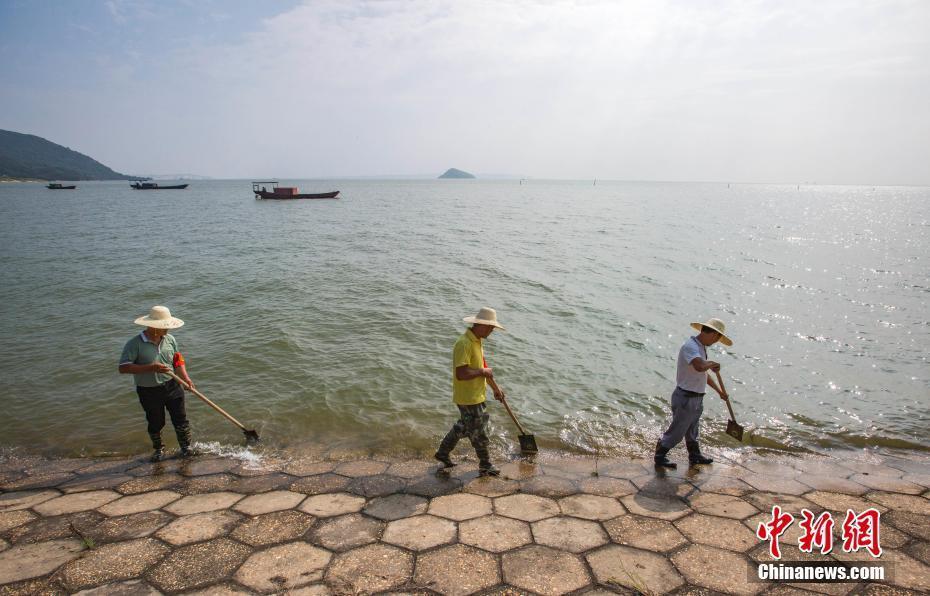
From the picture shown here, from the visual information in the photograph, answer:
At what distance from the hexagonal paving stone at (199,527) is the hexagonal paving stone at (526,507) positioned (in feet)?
7.42

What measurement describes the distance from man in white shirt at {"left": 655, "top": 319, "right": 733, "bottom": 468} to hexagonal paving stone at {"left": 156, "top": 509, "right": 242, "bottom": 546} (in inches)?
173

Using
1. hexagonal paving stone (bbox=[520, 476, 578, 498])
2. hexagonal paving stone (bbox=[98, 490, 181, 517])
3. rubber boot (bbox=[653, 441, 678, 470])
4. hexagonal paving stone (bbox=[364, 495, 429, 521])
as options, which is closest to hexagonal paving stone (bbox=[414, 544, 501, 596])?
hexagonal paving stone (bbox=[364, 495, 429, 521])

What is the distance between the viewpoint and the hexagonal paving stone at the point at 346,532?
12.0ft

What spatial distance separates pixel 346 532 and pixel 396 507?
548 millimetres

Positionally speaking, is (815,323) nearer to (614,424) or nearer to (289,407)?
(614,424)

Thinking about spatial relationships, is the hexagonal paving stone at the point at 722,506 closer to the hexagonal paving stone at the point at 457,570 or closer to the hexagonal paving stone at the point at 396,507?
the hexagonal paving stone at the point at 457,570

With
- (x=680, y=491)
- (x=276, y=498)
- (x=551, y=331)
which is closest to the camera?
(x=276, y=498)

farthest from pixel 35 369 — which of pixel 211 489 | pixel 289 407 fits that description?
pixel 211 489

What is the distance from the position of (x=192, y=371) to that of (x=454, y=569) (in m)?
7.22

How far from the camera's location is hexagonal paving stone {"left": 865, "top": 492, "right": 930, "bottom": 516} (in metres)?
4.39

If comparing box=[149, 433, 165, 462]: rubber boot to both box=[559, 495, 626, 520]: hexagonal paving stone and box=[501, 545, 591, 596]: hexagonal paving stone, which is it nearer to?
box=[501, 545, 591, 596]: hexagonal paving stone

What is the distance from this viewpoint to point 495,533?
12.5ft

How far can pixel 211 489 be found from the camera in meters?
4.63

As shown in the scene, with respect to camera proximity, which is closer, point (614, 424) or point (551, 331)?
point (614, 424)
